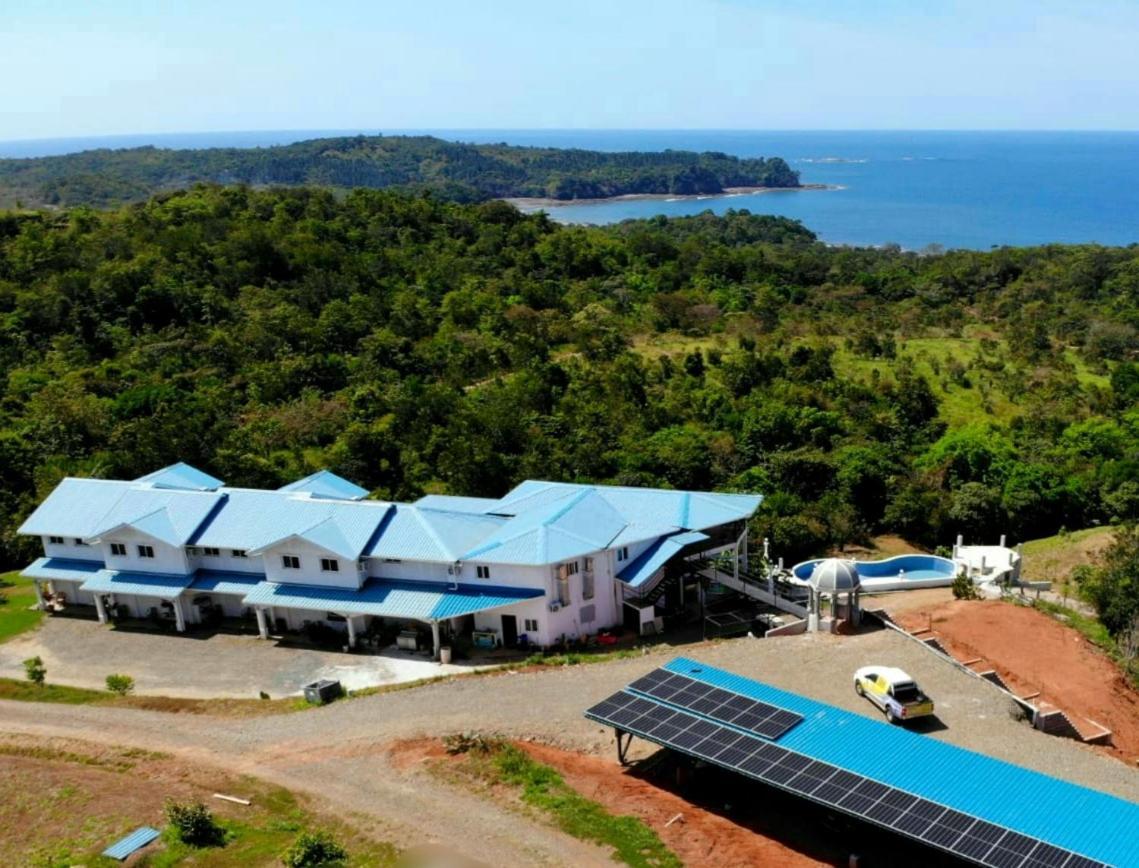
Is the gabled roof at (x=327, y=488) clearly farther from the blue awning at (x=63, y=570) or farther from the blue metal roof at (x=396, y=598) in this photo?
the blue awning at (x=63, y=570)

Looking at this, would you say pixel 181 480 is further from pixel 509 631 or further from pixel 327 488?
pixel 509 631

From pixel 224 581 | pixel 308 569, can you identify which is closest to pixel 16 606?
pixel 224 581

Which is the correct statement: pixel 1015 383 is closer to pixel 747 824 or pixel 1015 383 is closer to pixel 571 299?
pixel 571 299

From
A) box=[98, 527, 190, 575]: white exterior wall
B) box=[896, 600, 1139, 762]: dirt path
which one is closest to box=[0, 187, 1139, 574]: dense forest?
box=[896, 600, 1139, 762]: dirt path

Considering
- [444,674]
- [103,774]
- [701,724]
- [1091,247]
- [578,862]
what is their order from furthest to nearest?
1. [1091,247]
2. [444,674]
3. [103,774]
4. [701,724]
5. [578,862]

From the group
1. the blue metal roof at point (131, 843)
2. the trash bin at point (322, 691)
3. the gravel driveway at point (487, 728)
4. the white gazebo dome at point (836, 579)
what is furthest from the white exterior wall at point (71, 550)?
the white gazebo dome at point (836, 579)

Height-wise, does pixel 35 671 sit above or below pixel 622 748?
below

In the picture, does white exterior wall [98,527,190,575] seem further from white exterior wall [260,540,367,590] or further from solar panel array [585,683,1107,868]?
solar panel array [585,683,1107,868]

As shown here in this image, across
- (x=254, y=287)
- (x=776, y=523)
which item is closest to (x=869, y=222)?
(x=254, y=287)
